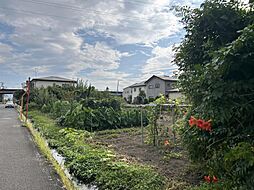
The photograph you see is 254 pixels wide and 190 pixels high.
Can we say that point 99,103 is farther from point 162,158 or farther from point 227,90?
point 227,90

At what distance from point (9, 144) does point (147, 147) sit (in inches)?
185

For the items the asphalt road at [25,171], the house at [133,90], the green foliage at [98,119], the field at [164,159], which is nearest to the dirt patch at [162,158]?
the field at [164,159]

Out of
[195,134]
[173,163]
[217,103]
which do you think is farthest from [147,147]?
[217,103]

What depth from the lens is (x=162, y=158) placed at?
17.6 feet

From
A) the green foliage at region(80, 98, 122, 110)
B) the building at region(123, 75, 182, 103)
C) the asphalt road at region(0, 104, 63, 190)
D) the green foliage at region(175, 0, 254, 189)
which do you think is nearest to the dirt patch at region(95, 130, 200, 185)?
the green foliage at region(175, 0, 254, 189)

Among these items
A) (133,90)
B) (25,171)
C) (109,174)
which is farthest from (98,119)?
(133,90)

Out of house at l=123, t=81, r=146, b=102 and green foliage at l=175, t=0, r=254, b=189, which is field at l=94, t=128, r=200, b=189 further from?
house at l=123, t=81, r=146, b=102

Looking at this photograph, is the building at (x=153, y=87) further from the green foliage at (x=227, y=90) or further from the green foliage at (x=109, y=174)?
the green foliage at (x=227, y=90)

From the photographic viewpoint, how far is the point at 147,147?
22.0 feet

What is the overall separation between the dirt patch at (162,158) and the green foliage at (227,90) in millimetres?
690

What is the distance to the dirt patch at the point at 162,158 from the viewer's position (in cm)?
407

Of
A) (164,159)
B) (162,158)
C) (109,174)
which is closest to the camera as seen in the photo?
(109,174)

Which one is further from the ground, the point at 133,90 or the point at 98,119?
the point at 133,90

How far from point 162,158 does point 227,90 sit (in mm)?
3236
